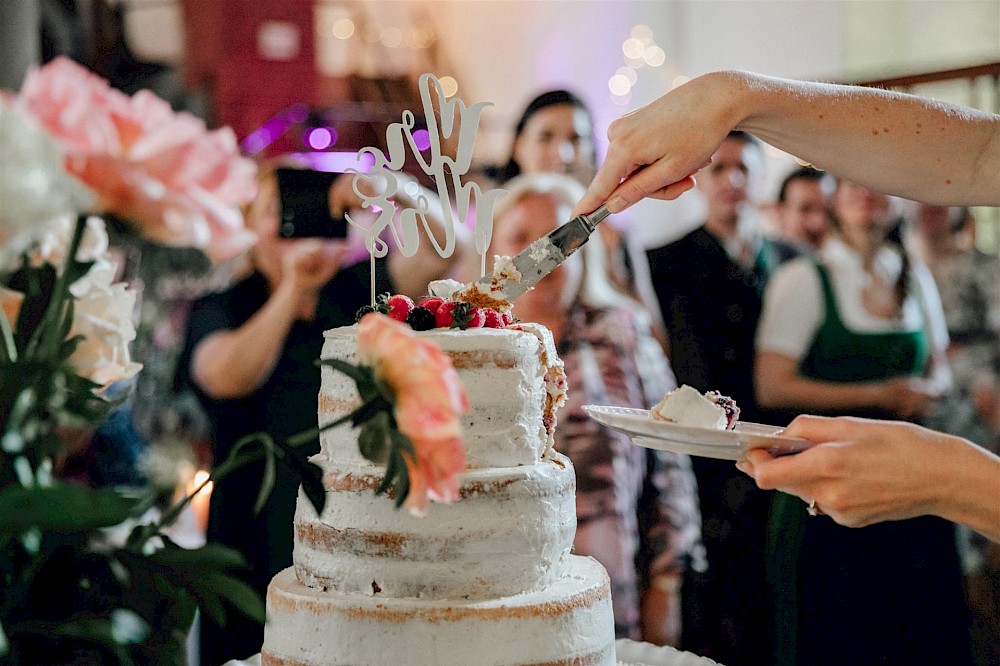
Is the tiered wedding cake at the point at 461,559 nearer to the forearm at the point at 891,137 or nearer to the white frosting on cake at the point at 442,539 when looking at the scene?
the white frosting on cake at the point at 442,539

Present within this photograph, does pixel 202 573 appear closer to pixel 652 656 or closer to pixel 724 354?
pixel 652 656

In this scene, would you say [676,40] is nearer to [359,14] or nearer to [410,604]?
[359,14]

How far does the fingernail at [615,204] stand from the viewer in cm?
161

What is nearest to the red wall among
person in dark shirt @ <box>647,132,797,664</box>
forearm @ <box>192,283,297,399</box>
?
person in dark shirt @ <box>647,132,797,664</box>

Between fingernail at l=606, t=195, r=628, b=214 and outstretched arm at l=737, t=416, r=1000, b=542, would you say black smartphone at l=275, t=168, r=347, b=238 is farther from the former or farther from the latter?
outstretched arm at l=737, t=416, r=1000, b=542

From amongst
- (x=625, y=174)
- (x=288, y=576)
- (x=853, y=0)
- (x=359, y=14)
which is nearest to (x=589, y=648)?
(x=288, y=576)

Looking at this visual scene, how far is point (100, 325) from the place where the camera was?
2.87 feet

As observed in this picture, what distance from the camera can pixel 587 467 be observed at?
234 centimetres

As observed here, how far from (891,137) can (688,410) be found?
2.29 ft

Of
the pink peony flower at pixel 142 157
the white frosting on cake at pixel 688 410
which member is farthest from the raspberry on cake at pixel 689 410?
the pink peony flower at pixel 142 157

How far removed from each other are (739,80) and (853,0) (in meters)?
5.38

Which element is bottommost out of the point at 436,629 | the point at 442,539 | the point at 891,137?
the point at 436,629

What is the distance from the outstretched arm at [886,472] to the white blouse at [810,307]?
1.77 metres

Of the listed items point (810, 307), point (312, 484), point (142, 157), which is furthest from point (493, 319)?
point (810, 307)
